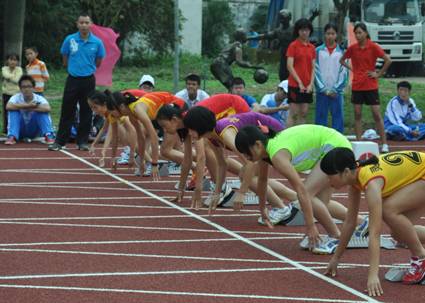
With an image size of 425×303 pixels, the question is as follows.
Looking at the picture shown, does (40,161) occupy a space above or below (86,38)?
below

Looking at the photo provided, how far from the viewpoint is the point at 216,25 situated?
39312 millimetres

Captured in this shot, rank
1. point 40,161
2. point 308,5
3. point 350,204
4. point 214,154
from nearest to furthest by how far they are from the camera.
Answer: point 350,204 < point 214,154 < point 40,161 < point 308,5

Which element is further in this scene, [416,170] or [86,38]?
[86,38]

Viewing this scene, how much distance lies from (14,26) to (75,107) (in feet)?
27.1

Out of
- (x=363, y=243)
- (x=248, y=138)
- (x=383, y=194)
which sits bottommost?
(x=363, y=243)

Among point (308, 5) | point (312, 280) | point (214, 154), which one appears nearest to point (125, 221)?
point (214, 154)

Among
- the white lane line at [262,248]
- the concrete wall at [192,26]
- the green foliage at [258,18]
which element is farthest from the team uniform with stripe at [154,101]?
the green foliage at [258,18]

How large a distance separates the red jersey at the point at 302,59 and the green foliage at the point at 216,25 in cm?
2402

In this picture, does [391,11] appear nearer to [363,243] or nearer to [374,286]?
[363,243]

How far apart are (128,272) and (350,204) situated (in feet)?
5.36

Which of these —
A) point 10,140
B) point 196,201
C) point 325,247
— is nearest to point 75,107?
point 10,140

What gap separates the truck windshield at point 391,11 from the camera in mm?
30062

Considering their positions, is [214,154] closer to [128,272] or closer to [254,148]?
[254,148]

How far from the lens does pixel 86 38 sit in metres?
15.5
